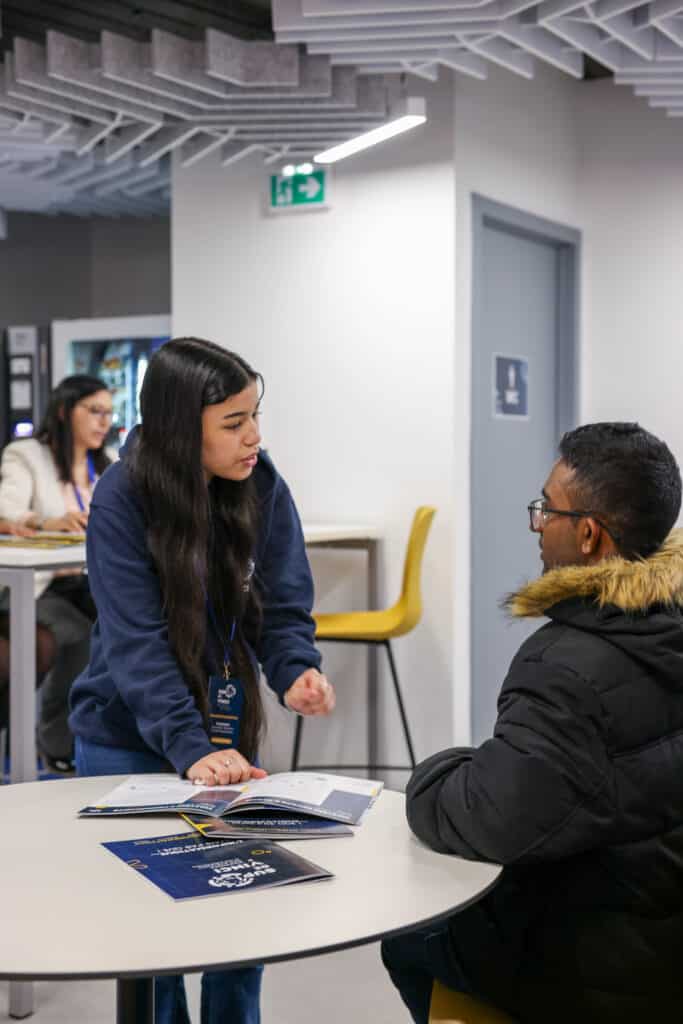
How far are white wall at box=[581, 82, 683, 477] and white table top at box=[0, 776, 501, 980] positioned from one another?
14.0ft

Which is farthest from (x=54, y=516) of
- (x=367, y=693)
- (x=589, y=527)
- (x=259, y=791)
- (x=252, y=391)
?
(x=589, y=527)

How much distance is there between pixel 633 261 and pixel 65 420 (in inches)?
110

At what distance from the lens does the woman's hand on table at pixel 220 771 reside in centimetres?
187

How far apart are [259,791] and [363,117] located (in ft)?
11.5

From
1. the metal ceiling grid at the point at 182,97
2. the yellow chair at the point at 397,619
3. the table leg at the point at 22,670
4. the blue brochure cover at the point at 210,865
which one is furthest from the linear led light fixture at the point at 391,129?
the blue brochure cover at the point at 210,865

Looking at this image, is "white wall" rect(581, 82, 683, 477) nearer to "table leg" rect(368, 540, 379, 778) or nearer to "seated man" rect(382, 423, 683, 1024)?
"table leg" rect(368, 540, 379, 778)

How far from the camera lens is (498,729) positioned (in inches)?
59.6

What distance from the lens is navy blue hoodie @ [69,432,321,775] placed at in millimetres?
1941

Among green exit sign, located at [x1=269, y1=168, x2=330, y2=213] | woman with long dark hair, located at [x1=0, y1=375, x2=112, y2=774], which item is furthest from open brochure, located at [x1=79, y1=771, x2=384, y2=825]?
green exit sign, located at [x1=269, y1=168, x2=330, y2=213]

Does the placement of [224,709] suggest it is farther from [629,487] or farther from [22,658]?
[22,658]

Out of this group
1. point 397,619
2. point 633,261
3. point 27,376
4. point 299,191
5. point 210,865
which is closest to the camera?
point 210,865

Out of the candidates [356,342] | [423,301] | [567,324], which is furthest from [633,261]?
[356,342]

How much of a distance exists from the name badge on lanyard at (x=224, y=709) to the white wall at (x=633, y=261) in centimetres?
388

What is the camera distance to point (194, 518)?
6.74ft
